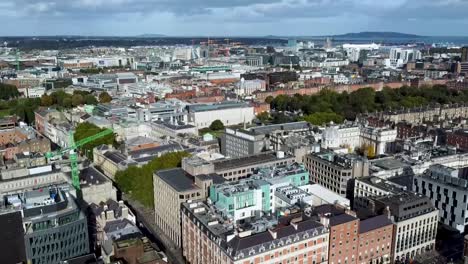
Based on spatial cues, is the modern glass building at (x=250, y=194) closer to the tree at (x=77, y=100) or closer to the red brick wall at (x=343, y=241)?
the red brick wall at (x=343, y=241)

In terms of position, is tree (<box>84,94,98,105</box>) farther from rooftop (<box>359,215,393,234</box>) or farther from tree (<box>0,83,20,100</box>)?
rooftop (<box>359,215,393,234</box>)

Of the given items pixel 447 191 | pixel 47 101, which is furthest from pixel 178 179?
pixel 47 101

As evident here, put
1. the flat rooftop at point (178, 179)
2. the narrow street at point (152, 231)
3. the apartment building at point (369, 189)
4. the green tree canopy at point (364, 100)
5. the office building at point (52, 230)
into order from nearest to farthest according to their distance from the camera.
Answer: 1. the office building at point (52, 230)
2. the narrow street at point (152, 231)
3. the flat rooftop at point (178, 179)
4. the apartment building at point (369, 189)
5. the green tree canopy at point (364, 100)

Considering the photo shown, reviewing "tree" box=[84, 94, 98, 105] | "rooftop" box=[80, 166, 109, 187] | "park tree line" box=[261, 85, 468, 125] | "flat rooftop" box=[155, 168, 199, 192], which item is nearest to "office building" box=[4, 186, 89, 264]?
"flat rooftop" box=[155, 168, 199, 192]

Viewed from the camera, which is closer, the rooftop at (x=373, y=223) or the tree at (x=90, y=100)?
the rooftop at (x=373, y=223)

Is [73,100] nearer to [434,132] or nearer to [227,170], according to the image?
[227,170]

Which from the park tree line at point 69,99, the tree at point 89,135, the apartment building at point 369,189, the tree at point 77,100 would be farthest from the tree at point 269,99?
the apartment building at point 369,189

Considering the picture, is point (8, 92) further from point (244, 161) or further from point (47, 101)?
point (244, 161)
